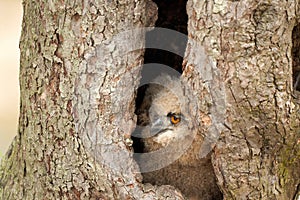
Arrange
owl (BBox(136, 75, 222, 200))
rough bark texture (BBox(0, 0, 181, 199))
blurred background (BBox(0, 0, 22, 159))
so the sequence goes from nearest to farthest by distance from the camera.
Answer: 1. rough bark texture (BBox(0, 0, 181, 199))
2. owl (BBox(136, 75, 222, 200))
3. blurred background (BBox(0, 0, 22, 159))

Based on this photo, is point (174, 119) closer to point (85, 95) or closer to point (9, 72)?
point (85, 95)

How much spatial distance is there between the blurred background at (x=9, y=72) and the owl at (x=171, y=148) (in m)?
4.30

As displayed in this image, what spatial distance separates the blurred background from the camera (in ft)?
27.2

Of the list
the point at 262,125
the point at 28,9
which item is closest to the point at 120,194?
the point at 262,125

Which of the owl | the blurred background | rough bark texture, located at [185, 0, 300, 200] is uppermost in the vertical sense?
rough bark texture, located at [185, 0, 300, 200]

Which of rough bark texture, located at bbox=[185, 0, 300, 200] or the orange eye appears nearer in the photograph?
rough bark texture, located at bbox=[185, 0, 300, 200]

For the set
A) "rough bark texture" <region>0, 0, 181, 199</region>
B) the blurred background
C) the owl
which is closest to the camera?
"rough bark texture" <region>0, 0, 181, 199</region>

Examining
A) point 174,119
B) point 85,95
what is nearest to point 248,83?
point 174,119

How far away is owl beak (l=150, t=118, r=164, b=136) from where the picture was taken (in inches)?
135

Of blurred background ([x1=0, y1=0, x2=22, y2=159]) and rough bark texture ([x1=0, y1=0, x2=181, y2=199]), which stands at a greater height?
rough bark texture ([x1=0, y1=0, x2=181, y2=199])

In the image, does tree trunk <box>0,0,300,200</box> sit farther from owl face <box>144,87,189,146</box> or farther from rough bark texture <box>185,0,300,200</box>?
owl face <box>144,87,189,146</box>

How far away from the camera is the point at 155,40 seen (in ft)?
11.9

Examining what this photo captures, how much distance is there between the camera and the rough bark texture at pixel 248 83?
9.43 ft

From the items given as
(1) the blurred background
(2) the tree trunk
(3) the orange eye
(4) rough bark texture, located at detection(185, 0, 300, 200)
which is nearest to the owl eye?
(3) the orange eye
